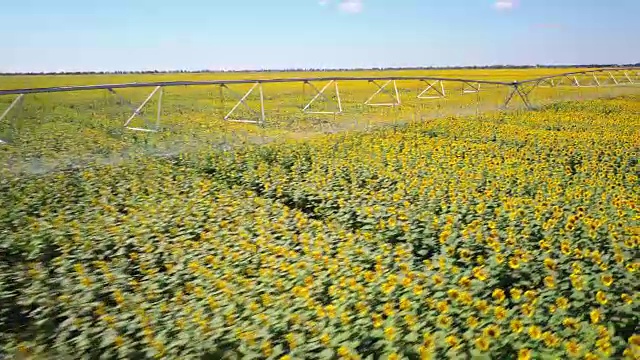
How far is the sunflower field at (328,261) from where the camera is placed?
8.71 ft

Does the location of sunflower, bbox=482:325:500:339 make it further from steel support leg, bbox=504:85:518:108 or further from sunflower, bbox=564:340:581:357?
steel support leg, bbox=504:85:518:108

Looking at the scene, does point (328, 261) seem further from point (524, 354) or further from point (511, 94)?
point (511, 94)

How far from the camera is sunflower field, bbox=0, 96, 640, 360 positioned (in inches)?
105

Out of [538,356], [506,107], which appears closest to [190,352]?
[538,356]

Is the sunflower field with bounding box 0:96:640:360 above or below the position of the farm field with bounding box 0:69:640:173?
below

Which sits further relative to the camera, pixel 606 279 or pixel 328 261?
pixel 328 261

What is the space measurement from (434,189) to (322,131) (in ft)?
24.2

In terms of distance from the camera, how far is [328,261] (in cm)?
372

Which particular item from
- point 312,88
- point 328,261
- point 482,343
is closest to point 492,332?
point 482,343

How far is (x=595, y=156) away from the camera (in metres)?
8.02

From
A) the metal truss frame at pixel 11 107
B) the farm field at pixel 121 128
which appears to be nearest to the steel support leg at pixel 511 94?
the farm field at pixel 121 128

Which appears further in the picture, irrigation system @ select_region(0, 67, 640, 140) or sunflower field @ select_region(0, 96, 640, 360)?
irrigation system @ select_region(0, 67, 640, 140)

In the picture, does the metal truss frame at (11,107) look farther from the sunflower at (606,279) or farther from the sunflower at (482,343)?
the sunflower at (606,279)

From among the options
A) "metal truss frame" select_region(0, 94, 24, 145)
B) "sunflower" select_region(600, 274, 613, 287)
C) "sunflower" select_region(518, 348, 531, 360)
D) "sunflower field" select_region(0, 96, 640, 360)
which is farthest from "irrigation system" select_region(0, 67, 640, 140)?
"sunflower" select_region(600, 274, 613, 287)
